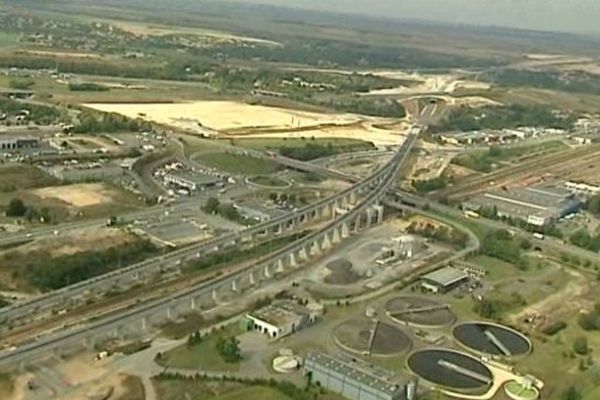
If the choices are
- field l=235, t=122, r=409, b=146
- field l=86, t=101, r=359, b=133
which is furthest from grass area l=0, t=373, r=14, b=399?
field l=86, t=101, r=359, b=133

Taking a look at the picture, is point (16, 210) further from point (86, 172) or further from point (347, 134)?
point (347, 134)

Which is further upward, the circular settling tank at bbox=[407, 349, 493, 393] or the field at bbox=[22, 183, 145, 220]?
the circular settling tank at bbox=[407, 349, 493, 393]

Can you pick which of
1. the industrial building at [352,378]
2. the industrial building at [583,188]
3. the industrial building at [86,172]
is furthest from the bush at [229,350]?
the industrial building at [583,188]

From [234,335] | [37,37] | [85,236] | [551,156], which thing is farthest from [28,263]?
[37,37]

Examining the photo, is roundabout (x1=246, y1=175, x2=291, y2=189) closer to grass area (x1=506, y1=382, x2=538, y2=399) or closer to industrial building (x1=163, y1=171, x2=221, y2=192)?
industrial building (x1=163, y1=171, x2=221, y2=192)

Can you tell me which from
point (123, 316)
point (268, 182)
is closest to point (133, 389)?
point (123, 316)

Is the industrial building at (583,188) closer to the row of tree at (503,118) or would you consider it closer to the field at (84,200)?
the row of tree at (503,118)

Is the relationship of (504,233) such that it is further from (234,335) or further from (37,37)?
(37,37)
